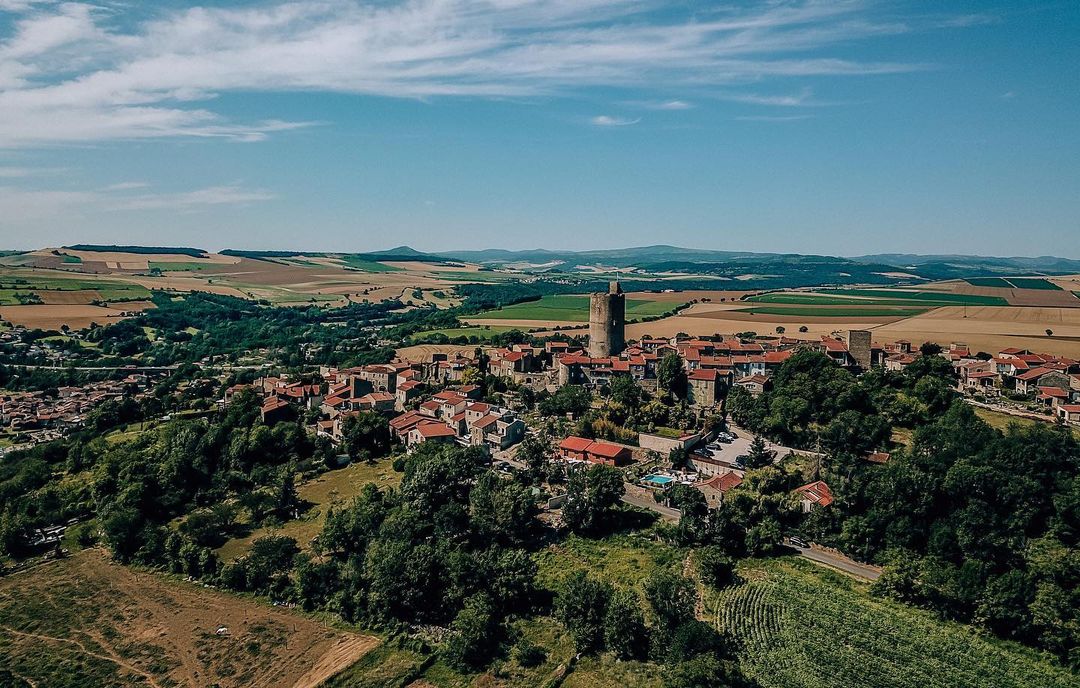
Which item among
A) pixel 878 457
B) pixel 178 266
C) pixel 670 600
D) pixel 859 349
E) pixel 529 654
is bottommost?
pixel 529 654

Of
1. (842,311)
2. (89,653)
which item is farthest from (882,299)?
(89,653)

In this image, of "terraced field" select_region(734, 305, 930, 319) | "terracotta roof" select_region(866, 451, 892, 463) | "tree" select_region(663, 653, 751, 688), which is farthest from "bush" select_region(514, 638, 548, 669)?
"terraced field" select_region(734, 305, 930, 319)

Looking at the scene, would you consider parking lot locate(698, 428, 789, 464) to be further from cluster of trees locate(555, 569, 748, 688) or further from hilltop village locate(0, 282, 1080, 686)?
cluster of trees locate(555, 569, 748, 688)

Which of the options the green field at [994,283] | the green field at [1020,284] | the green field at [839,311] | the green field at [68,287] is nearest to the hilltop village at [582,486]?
the green field at [839,311]

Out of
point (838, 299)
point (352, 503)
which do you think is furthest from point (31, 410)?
point (838, 299)

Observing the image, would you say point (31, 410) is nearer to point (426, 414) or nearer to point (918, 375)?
point (426, 414)

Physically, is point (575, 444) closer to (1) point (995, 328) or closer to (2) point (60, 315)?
(1) point (995, 328)
